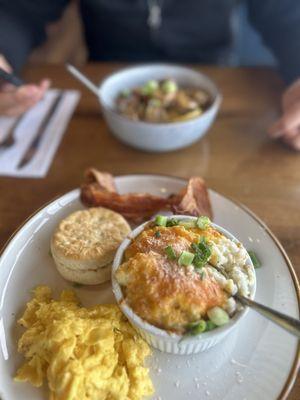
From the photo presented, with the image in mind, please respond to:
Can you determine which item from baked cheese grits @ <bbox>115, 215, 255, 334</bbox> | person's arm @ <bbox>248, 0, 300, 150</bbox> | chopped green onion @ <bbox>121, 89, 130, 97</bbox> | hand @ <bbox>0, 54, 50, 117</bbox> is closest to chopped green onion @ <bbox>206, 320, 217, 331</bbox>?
baked cheese grits @ <bbox>115, 215, 255, 334</bbox>

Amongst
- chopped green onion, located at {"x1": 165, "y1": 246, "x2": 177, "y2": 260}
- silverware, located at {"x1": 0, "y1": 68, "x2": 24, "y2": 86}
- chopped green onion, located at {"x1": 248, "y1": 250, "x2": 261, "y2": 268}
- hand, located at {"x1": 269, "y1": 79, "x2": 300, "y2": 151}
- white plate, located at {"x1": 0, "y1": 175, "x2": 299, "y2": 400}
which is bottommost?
hand, located at {"x1": 269, "y1": 79, "x2": 300, "y2": 151}

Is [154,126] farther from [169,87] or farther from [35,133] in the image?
[35,133]

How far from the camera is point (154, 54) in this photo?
2.43m

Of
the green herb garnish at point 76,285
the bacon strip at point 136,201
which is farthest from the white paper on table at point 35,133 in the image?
the green herb garnish at point 76,285

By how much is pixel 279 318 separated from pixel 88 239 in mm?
573

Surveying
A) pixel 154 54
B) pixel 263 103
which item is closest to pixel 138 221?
pixel 263 103

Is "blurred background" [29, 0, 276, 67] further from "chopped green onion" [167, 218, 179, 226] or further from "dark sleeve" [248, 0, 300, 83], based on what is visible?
"chopped green onion" [167, 218, 179, 226]

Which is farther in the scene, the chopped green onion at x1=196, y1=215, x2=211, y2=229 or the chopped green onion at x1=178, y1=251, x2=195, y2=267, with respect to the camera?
the chopped green onion at x1=196, y1=215, x2=211, y2=229

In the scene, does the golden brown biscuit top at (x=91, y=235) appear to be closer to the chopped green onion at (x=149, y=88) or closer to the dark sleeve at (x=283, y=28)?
the chopped green onion at (x=149, y=88)

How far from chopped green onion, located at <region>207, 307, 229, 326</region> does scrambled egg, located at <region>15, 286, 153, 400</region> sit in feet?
0.68

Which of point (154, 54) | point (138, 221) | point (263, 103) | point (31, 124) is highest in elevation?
point (31, 124)

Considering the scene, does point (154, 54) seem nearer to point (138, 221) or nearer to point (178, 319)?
point (138, 221)

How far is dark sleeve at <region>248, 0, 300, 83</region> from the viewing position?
81.0 inches

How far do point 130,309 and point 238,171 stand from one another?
87 centimetres
